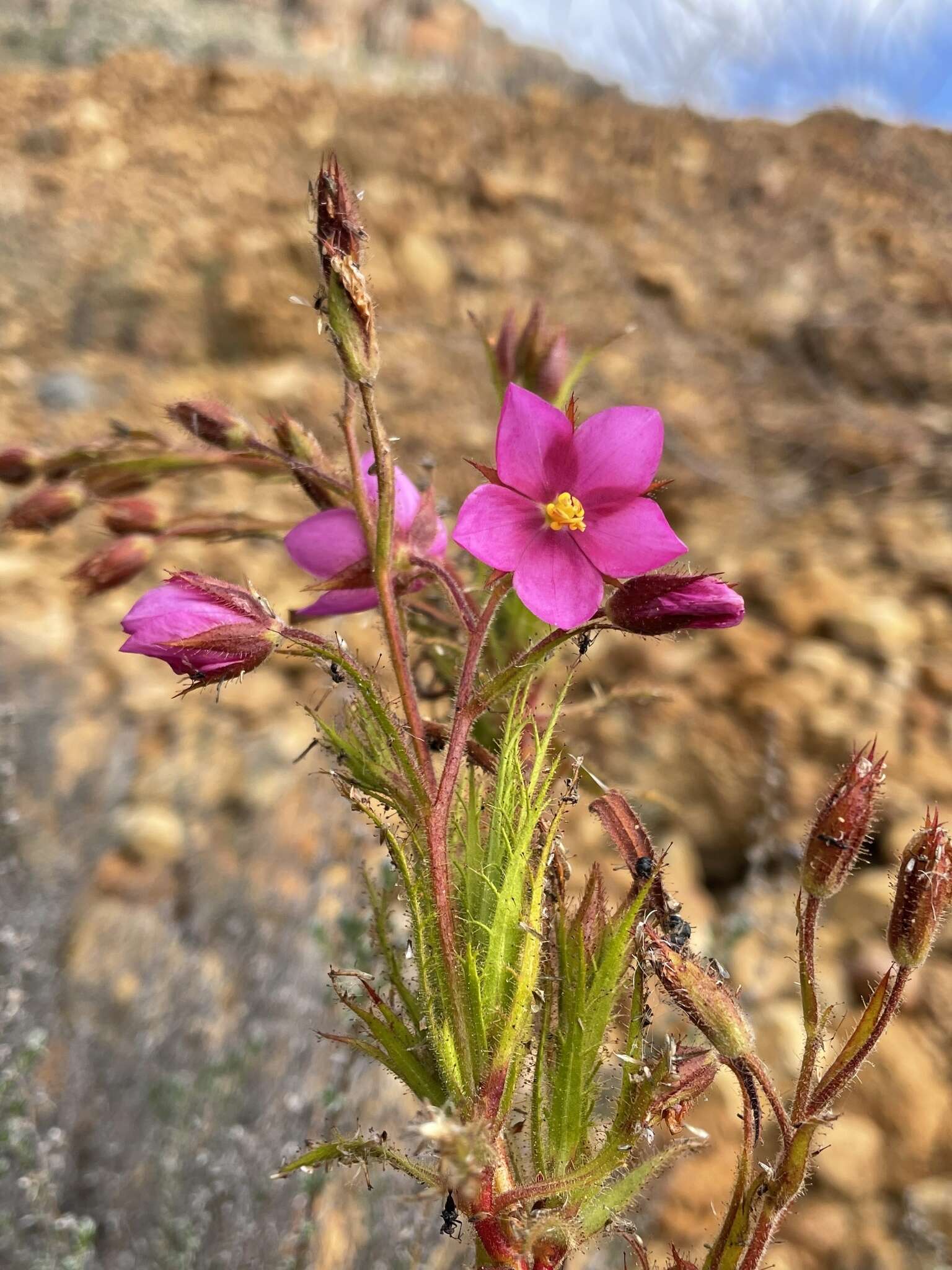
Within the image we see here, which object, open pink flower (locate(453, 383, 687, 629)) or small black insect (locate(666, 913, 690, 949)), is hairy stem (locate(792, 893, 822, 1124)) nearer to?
small black insect (locate(666, 913, 690, 949))

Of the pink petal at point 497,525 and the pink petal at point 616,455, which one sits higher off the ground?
the pink petal at point 616,455

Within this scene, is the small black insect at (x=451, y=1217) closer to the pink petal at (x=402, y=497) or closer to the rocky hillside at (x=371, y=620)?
the rocky hillside at (x=371, y=620)

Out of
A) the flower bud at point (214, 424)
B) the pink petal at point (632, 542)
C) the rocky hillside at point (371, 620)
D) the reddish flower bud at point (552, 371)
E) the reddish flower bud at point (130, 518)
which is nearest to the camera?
the pink petal at point (632, 542)

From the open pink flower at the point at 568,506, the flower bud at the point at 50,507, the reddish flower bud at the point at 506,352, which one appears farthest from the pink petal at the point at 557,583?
the flower bud at the point at 50,507

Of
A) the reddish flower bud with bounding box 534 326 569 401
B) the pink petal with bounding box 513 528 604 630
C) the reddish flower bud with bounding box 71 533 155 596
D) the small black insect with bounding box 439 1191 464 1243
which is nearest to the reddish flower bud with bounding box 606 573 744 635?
the pink petal with bounding box 513 528 604 630

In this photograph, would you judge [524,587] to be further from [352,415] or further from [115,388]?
[115,388]

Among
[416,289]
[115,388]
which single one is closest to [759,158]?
[416,289]
